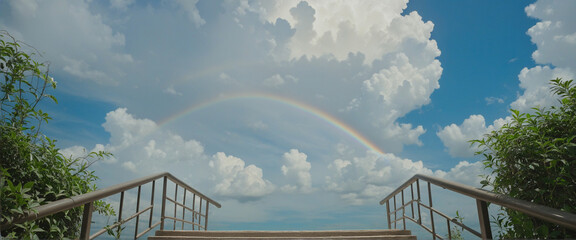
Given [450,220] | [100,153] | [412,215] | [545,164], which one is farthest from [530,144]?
[100,153]

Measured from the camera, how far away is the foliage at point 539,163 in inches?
93.4

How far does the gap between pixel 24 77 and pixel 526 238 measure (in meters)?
3.55

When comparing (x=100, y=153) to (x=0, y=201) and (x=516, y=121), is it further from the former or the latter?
(x=516, y=121)

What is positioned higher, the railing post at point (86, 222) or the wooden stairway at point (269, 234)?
the railing post at point (86, 222)

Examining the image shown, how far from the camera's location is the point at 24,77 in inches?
97.4

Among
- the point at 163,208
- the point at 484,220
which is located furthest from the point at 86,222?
the point at 484,220

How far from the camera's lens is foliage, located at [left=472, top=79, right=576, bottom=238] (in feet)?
7.79

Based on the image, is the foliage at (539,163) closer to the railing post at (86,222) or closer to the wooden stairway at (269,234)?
the wooden stairway at (269,234)

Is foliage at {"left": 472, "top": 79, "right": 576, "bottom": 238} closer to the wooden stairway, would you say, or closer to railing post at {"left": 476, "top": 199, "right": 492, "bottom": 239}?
railing post at {"left": 476, "top": 199, "right": 492, "bottom": 239}

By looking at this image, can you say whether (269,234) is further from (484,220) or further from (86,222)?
(484,220)

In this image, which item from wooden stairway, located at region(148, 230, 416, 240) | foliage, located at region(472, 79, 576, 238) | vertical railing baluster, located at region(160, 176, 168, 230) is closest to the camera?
foliage, located at region(472, 79, 576, 238)

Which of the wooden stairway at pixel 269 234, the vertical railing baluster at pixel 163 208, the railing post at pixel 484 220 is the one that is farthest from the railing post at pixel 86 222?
the railing post at pixel 484 220

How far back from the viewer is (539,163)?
8.27 ft

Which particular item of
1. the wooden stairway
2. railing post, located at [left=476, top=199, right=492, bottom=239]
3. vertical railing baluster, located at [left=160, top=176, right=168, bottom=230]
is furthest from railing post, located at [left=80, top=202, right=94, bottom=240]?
railing post, located at [left=476, top=199, right=492, bottom=239]
